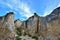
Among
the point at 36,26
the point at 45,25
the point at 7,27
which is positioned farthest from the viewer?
the point at 36,26

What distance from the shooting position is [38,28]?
92.0 ft

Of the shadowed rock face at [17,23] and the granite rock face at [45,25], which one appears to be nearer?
the granite rock face at [45,25]

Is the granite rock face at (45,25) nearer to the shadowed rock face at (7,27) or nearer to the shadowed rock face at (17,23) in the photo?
the shadowed rock face at (17,23)

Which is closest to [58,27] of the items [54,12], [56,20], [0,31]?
[56,20]

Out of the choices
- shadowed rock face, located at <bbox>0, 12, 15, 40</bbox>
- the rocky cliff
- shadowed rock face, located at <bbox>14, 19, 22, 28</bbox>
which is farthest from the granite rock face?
shadowed rock face, located at <bbox>0, 12, 15, 40</bbox>

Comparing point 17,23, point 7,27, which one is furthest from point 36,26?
point 7,27

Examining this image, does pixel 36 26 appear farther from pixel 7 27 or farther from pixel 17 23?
pixel 7 27

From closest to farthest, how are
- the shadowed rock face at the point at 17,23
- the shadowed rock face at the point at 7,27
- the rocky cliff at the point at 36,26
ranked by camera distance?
the rocky cliff at the point at 36,26 → the shadowed rock face at the point at 7,27 → the shadowed rock face at the point at 17,23

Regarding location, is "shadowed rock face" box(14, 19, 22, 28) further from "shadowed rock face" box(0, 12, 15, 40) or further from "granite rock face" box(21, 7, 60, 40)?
"shadowed rock face" box(0, 12, 15, 40)

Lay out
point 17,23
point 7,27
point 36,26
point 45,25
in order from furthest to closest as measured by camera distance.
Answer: point 17,23, point 36,26, point 45,25, point 7,27

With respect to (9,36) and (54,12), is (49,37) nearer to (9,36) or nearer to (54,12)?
(54,12)

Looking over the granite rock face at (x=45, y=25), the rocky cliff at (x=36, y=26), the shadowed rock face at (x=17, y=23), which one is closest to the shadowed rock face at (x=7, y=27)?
the rocky cliff at (x=36, y=26)

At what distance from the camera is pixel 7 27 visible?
82.5 feet

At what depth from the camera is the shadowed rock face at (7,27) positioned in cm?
2427
